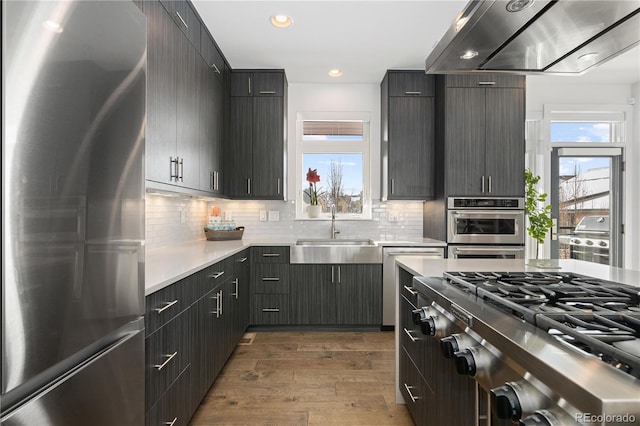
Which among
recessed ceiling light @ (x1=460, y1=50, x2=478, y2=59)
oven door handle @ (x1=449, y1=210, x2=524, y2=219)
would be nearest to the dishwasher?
oven door handle @ (x1=449, y1=210, x2=524, y2=219)

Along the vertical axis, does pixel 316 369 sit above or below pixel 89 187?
below

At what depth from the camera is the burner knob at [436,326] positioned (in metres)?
1.22

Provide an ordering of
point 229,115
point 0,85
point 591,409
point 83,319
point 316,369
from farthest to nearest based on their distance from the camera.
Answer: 1. point 229,115
2. point 316,369
3. point 83,319
4. point 0,85
5. point 591,409

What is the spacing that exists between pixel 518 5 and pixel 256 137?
3126mm

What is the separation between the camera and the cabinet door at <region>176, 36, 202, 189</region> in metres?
2.42

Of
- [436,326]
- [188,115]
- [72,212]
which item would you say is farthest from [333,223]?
[72,212]

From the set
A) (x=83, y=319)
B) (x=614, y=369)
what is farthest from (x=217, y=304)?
(x=614, y=369)

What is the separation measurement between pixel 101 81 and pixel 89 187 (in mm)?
290

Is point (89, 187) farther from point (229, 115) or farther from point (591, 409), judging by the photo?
point (229, 115)

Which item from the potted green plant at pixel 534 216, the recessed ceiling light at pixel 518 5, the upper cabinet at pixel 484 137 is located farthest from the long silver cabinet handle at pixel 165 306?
the potted green plant at pixel 534 216

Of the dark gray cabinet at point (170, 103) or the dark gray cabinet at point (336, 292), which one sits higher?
the dark gray cabinet at point (170, 103)

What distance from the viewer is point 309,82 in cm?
420

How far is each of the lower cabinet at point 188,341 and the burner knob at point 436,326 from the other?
1050 mm

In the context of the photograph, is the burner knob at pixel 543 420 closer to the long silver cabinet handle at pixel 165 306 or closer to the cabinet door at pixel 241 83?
the long silver cabinet handle at pixel 165 306
